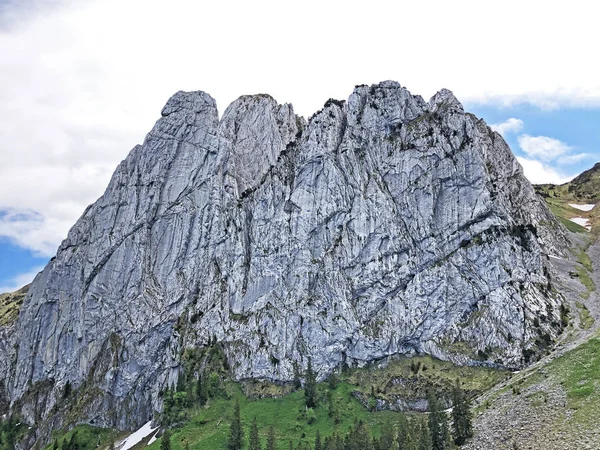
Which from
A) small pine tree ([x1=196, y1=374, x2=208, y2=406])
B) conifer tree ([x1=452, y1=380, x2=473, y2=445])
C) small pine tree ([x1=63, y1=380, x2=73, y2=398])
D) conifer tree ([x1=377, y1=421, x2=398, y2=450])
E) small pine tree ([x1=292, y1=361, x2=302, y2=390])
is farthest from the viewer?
small pine tree ([x1=63, y1=380, x2=73, y2=398])

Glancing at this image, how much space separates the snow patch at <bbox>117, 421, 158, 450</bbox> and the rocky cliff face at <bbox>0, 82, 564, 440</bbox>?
7820mm

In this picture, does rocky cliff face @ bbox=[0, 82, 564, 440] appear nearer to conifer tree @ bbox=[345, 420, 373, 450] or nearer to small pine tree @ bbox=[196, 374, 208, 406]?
small pine tree @ bbox=[196, 374, 208, 406]

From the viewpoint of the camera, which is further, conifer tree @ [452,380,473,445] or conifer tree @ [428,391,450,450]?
conifer tree @ [452,380,473,445]

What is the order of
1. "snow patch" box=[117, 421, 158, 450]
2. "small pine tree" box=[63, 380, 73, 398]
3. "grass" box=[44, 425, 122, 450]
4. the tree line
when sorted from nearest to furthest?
the tree line → "snow patch" box=[117, 421, 158, 450] → "grass" box=[44, 425, 122, 450] → "small pine tree" box=[63, 380, 73, 398]

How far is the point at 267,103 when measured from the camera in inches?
7259

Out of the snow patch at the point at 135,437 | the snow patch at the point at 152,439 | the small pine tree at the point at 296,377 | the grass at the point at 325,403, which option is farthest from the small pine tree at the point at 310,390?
the snow patch at the point at 135,437

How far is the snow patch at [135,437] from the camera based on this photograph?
395ft

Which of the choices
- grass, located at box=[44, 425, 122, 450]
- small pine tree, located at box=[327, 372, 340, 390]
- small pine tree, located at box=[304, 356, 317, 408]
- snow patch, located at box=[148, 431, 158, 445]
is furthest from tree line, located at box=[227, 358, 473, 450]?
grass, located at box=[44, 425, 122, 450]

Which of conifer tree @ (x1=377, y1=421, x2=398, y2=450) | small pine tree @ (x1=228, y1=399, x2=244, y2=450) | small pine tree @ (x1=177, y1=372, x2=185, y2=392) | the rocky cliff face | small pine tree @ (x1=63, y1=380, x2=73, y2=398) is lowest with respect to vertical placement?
conifer tree @ (x1=377, y1=421, x2=398, y2=450)

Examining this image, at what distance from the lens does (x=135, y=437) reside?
12456cm

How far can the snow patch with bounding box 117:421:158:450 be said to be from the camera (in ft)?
395

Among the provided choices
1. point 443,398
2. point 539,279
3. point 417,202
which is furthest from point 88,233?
point 539,279

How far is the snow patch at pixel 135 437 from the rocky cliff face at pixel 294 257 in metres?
7.82

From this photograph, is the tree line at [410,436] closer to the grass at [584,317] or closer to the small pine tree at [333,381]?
the small pine tree at [333,381]
